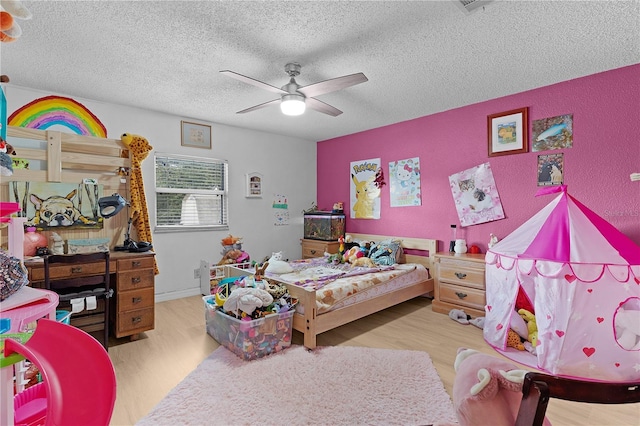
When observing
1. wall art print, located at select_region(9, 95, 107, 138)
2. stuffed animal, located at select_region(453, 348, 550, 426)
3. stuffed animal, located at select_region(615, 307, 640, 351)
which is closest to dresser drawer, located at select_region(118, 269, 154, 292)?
wall art print, located at select_region(9, 95, 107, 138)

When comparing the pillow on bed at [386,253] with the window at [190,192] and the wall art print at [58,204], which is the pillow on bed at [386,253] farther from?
the wall art print at [58,204]

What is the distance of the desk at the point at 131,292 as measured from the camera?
3.01 meters

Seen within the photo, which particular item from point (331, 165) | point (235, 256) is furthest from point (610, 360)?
point (331, 165)

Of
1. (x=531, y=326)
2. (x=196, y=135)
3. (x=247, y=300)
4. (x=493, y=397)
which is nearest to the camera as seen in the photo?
(x=493, y=397)

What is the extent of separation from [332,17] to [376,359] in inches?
107

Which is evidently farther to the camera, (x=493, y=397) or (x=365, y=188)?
(x=365, y=188)

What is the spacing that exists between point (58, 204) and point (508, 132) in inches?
Result: 203

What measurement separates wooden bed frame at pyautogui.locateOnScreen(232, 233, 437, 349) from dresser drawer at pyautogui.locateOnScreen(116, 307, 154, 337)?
4.76ft

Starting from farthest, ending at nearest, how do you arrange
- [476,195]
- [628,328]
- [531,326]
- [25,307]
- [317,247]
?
1. [317,247]
2. [476,195]
3. [531,326]
4. [628,328]
5. [25,307]

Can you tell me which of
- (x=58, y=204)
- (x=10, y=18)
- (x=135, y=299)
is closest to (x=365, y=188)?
(x=135, y=299)

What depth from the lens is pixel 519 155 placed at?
3666mm

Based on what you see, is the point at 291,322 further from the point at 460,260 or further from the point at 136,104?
the point at 136,104

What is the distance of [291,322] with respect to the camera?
2.96m

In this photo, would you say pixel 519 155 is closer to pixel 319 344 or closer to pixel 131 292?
pixel 319 344
